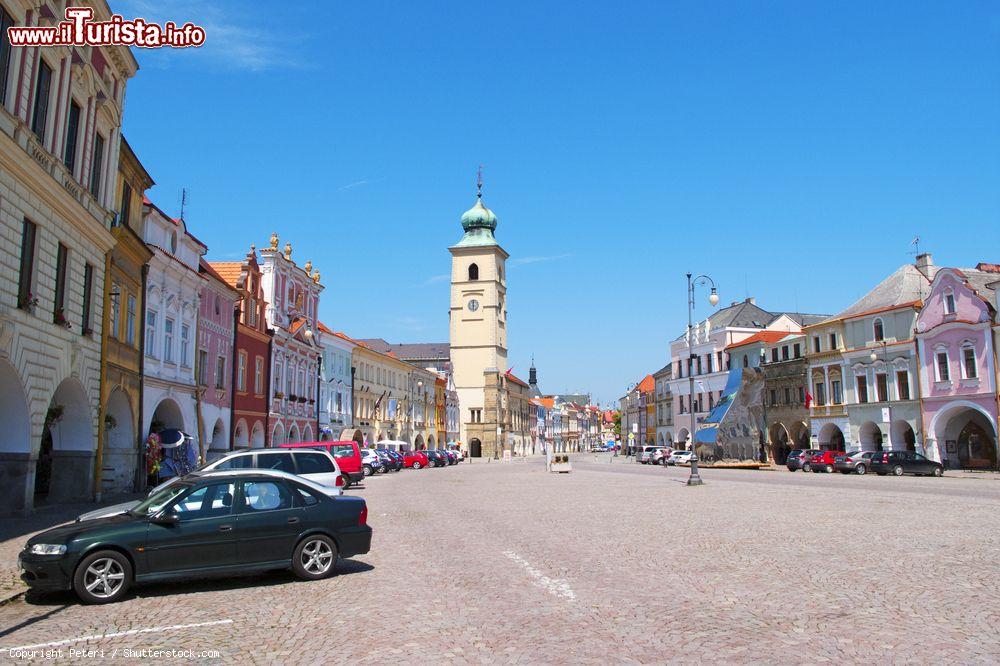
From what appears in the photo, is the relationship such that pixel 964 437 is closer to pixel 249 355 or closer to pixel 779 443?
pixel 779 443

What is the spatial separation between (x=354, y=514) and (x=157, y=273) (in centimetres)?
2192

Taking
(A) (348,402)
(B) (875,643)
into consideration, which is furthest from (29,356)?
(A) (348,402)

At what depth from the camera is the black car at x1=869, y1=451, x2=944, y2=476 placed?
43938 mm

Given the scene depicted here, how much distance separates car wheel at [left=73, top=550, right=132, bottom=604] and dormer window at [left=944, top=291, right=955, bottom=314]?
2053 inches

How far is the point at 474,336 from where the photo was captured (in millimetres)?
120125

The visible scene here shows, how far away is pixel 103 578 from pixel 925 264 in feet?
200

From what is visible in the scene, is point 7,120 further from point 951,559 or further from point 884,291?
point 884,291

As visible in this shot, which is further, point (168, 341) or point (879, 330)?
point (879, 330)

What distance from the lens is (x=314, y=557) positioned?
11.5 meters

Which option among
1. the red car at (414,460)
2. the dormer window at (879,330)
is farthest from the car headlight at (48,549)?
the dormer window at (879,330)

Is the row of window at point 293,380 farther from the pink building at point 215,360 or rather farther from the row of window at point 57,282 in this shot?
the row of window at point 57,282

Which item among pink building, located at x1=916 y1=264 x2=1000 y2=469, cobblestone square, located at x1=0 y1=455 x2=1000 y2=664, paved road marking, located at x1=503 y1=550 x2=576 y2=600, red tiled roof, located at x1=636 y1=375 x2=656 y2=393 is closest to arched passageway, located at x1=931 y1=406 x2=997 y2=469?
pink building, located at x1=916 y1=264 x2=1000 y2=469

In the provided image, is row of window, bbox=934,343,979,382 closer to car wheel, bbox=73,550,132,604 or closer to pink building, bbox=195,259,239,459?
pink building, bbox=195,259,239,459

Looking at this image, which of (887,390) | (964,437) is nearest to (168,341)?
(887,390)
